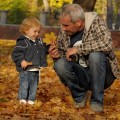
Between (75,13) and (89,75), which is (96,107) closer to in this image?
(89,75)

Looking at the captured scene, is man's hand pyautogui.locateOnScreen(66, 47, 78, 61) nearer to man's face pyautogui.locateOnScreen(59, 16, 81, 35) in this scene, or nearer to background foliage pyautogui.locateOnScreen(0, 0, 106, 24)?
man's face pyautogui.locateOnScreen(59, 16, 81, 35)

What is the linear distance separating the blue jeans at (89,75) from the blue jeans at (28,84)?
0.32 metres

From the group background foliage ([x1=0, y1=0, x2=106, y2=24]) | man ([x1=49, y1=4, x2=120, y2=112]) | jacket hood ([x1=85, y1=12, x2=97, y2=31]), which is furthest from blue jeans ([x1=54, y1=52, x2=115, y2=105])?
background foliage ([x1=0, y1=0, x2=106, y2=24])

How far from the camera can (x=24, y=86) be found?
551 centimetres

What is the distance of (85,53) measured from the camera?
200 inches

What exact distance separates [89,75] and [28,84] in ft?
2.38

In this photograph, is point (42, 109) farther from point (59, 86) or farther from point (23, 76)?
point (59, 86)

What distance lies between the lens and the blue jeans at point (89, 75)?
5023 millimetres

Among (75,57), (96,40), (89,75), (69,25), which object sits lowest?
(89,75)

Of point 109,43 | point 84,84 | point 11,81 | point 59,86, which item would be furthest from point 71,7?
point 11,81

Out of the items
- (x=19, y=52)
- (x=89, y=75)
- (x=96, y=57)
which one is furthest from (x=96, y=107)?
(x=19, y=52)

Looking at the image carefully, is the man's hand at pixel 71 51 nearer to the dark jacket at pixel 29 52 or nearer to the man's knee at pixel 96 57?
the man's knee at pixel 96 57

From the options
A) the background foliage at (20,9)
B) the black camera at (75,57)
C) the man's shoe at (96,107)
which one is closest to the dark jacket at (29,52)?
the black camera at (75,57)

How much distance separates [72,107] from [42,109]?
37 centimetres
